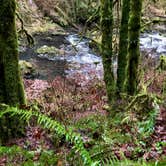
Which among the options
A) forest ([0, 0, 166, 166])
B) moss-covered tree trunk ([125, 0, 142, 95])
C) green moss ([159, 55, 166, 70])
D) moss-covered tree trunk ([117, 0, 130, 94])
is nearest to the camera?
forest ([0, 0, 166, 166])

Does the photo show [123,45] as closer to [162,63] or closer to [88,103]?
[88,103]

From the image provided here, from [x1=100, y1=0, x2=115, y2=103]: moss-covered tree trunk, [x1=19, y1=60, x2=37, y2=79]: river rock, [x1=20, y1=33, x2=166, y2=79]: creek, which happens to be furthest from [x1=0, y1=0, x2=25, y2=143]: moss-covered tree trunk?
[x1=19, y1=60, x2=37, y2=79]: river rock

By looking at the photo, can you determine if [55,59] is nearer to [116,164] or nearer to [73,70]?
[73,70]

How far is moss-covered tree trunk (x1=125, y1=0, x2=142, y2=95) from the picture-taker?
940 centimetres

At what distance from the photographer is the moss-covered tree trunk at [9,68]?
24.2 feet

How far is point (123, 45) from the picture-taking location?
10.7 m

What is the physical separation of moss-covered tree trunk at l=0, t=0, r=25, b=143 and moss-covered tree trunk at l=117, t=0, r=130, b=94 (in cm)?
371

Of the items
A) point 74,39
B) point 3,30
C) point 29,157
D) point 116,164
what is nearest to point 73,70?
point 74,39

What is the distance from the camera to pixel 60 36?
28250 mm

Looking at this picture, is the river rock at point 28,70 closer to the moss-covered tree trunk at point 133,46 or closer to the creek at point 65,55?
the creek at point 65,55

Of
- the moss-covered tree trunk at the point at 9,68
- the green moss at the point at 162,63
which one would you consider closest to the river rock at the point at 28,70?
the green moss at the point at 162,63

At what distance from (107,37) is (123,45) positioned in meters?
0.77

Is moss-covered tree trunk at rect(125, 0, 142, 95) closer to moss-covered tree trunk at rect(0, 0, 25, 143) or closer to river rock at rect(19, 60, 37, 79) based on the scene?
moss-covered tree trunk at rect(0, 0, 25, 143)

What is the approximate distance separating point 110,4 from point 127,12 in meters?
0.60
